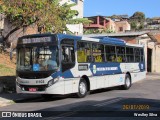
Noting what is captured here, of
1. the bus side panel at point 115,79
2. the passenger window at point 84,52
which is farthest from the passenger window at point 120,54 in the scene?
the passenger window at point 84,52

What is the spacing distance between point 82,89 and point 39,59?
2763 millimetres

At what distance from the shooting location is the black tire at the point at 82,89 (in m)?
17.6

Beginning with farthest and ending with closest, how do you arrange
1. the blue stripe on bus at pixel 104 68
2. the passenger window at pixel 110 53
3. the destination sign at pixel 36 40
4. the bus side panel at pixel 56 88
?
the passenger window at pixel 110 53, the blue stripe on bus at pixel 104 68, the destination sign at pixel 36 40, the bus side panel at pixel 56 88

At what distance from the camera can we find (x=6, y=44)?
31.0m

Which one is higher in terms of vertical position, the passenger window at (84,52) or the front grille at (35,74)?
the passenger window at (84,52)

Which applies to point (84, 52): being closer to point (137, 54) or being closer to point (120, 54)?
point (120, 54)

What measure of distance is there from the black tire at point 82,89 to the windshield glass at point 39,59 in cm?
208

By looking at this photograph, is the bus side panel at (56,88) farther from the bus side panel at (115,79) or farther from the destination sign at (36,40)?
the bus side panel at (115,79)

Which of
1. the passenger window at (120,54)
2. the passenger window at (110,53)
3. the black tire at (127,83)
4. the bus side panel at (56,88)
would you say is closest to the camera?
the bus side panel at (56,88)

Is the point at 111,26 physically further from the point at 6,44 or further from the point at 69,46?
the point at 69,46

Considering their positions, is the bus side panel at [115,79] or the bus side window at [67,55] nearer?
the bus side window at [67,55]

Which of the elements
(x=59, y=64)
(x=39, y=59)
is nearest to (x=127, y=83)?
(x=59, y=64)

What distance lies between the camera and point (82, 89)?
1791 centimetres

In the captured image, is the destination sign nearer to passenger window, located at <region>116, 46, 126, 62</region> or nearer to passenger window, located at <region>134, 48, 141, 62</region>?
passenger window, located at <region>116, 46, 126, 62</region>
